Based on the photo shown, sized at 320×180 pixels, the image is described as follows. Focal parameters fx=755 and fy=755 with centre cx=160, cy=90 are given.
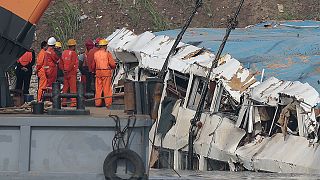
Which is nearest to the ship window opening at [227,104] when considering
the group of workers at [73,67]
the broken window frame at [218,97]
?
the broken window frame at [218,97]

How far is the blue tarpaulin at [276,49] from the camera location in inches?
444

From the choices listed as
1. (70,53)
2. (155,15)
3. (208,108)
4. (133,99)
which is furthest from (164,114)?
(155,15)

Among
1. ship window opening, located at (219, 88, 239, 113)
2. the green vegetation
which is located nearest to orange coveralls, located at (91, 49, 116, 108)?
ship window opening, located at (219, 88, 239, 113)

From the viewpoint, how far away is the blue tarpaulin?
1127cm

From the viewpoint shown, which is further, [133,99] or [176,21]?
[176,21]

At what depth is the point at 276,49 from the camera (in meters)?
12.7

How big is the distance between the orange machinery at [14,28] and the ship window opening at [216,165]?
4858mm

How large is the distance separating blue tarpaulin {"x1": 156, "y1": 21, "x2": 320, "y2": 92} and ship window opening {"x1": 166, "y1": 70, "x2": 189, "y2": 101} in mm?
981

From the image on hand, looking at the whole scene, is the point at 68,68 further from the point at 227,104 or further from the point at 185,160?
the point at 227,104

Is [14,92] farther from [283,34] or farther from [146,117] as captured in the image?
[283,34]

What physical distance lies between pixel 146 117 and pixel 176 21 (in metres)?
18.5

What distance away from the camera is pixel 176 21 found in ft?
78.0

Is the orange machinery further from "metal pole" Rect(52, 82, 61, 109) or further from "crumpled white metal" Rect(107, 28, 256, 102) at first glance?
"crumpled white metal" Rect(107, 28, 256, 102)

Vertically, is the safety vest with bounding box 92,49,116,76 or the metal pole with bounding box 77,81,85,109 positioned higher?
the safety vest with bounding box 92,49,116,76
